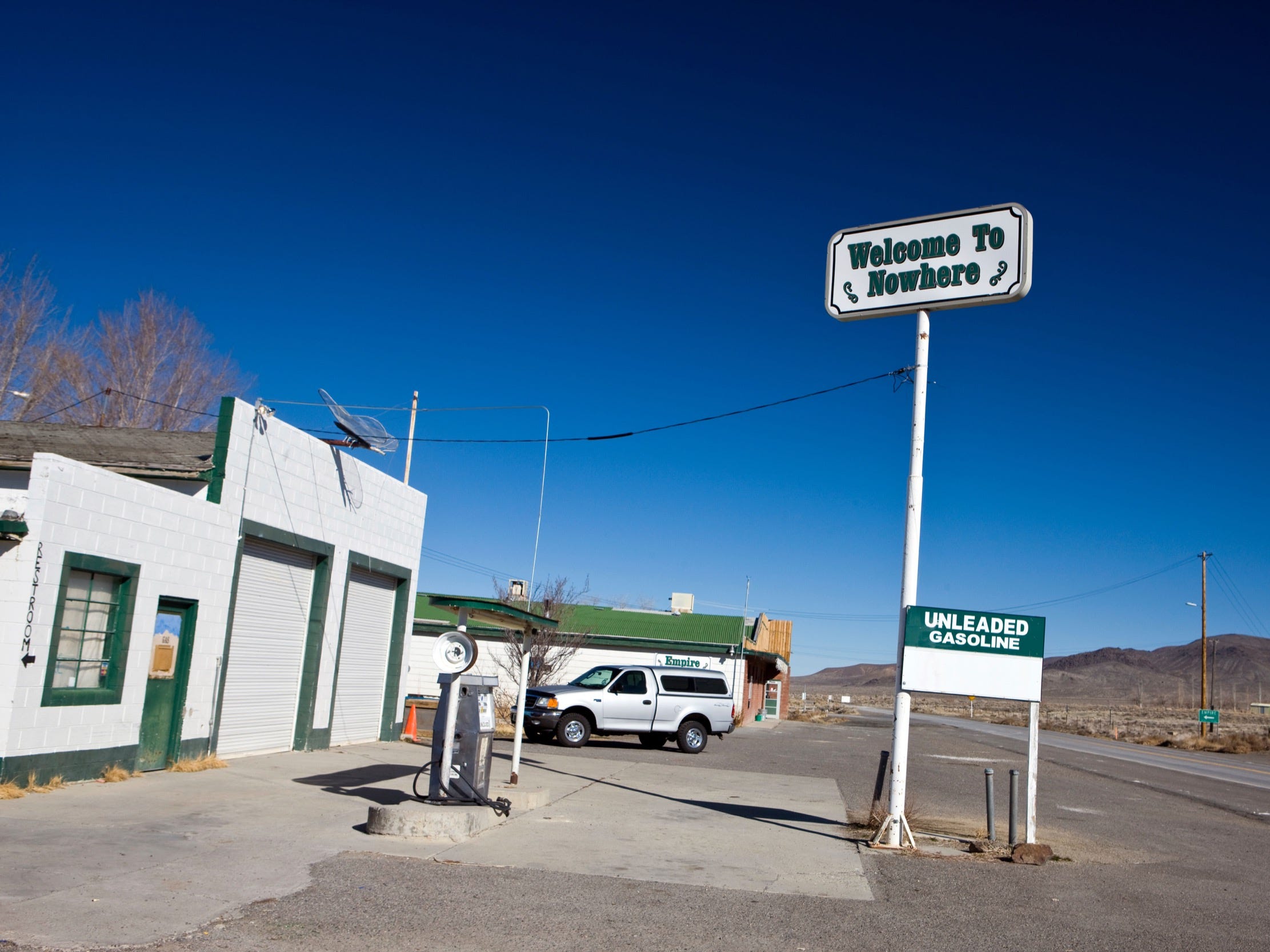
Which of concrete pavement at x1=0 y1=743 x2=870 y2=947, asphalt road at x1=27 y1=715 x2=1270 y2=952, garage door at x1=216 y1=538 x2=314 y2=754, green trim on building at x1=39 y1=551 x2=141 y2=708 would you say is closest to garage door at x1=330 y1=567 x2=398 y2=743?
garage door at x1=216 y1=538 x2=314 y2=754

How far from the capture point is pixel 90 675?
40.4 feet

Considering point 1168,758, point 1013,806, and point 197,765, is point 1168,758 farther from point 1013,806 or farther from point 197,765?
point 197,765

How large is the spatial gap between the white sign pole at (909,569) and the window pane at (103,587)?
9365 millimetres

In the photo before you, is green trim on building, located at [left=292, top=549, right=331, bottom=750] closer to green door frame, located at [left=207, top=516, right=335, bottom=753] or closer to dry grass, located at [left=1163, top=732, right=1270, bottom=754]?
green door frame, located at [left=207, top=516, right=335, bottom=753]

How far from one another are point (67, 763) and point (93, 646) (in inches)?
54.0

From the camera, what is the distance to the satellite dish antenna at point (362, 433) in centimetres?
1717

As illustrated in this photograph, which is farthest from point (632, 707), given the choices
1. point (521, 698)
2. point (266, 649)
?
point (266, 649)

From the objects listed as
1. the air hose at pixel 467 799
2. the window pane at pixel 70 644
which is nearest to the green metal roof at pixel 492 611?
the air hose at pixel 467 799

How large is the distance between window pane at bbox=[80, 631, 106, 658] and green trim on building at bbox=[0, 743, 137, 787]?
3.58 ft

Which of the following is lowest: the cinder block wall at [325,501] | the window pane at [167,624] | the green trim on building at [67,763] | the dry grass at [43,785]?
the dry grass at [43,785]

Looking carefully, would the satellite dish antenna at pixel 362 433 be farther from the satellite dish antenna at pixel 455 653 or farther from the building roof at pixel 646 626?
the building roof at pixel 646 626

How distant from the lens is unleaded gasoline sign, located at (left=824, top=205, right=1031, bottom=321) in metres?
12.2

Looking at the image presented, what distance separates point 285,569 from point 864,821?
32.7ft

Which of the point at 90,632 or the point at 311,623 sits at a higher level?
the point at 311,623
